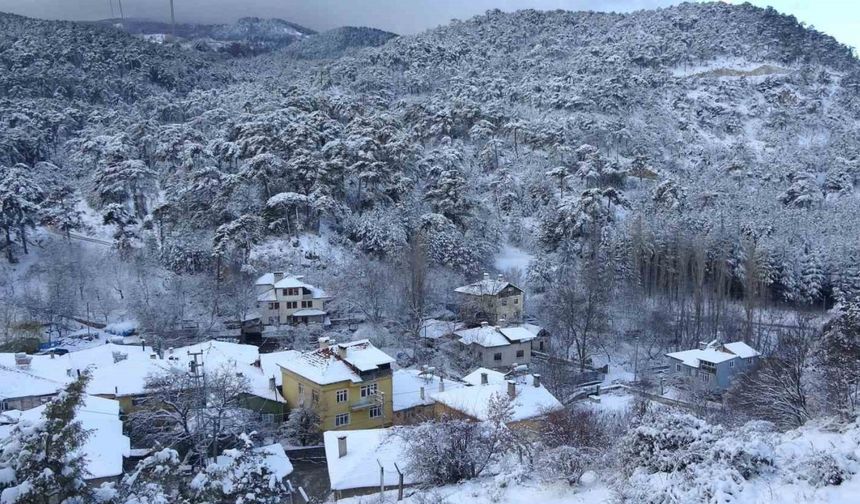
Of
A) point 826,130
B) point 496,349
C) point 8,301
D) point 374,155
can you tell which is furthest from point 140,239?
point 826,130

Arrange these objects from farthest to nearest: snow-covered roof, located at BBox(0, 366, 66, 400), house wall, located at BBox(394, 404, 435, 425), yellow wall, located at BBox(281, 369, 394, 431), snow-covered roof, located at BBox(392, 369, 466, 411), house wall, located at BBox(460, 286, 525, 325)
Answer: house wall, located at BBox(460, 286, 525, 325) → snow-covered roof, located at BBox(392, 369, 466, 411) → house wall, located at BBox(394, 404, 435, 425) → yellow wall, located at BBox(281, 369, 394, 431) → snow-covered roof, located at BBox(0, 366, 66, 400)

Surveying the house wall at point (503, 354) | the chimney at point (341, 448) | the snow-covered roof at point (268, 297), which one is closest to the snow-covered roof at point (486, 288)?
the house wall at point (503, 354)

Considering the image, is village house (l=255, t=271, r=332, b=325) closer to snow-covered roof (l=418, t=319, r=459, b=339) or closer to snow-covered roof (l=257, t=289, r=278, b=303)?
snow-covered roof (l=257, t=289, r=278, b=303)

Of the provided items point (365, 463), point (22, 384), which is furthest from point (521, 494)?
point (22, 384)

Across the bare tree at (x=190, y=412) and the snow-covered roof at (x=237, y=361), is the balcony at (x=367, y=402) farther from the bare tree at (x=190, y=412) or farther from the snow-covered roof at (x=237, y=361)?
the bare tree at (x=190, y=412)

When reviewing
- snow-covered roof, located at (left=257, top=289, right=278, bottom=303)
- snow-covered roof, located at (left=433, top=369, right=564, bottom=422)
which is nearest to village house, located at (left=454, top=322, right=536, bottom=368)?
snow-covered roof, located at (left=433, top=369, right=564, bottom=422)
